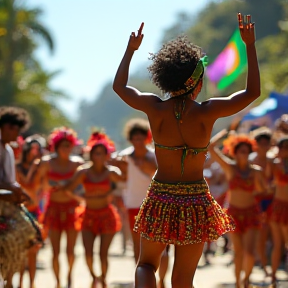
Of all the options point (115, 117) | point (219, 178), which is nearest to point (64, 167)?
point (219, 178)

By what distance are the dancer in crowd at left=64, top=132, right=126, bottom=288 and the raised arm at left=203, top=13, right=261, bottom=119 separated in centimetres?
448

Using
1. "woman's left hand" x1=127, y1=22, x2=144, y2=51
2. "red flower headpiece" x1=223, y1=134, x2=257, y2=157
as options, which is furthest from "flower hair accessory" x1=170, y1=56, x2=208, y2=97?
"red flower headpiece" x1=223, y1=134, x2=257, y2=157

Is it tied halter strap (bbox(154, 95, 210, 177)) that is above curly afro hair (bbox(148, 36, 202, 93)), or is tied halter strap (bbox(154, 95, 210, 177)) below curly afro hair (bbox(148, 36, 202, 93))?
below

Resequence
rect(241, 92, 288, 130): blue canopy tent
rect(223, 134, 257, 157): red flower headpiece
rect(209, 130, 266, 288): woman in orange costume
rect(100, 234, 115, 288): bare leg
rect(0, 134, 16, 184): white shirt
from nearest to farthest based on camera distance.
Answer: rect(0, 134, 16, 184): white shirt
rect(209, 130, 266, 288): woman in orange costume
rect(100, 234, 115, 288): bare leg
rect(223, 134, 257, 157): red flower headpiece
rect(241, 92, 288, 130): blue canopy tent

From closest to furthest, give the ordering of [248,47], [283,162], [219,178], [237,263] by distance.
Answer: [248,47] < [237,263] < [283,162] < [219,178]

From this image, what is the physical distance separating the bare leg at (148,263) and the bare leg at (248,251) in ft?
12.2

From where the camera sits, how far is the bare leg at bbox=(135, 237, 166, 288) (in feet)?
19.0

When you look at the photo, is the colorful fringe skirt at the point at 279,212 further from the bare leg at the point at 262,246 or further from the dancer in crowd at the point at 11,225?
the dancer in crowd at the point at 11,225

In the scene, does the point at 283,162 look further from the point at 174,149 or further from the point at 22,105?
the point at 22,105

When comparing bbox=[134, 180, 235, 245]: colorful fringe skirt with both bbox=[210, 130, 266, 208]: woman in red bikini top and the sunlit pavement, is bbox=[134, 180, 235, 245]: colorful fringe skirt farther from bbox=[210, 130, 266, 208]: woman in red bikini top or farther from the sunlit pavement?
the sunlit pavement

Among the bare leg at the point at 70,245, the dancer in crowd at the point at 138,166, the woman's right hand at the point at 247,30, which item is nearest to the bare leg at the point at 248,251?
the dancer in crowd at the point at 138,166

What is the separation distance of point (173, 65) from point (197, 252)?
1.40 metres

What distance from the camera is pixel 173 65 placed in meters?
5.87

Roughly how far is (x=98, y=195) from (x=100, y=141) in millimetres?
700
